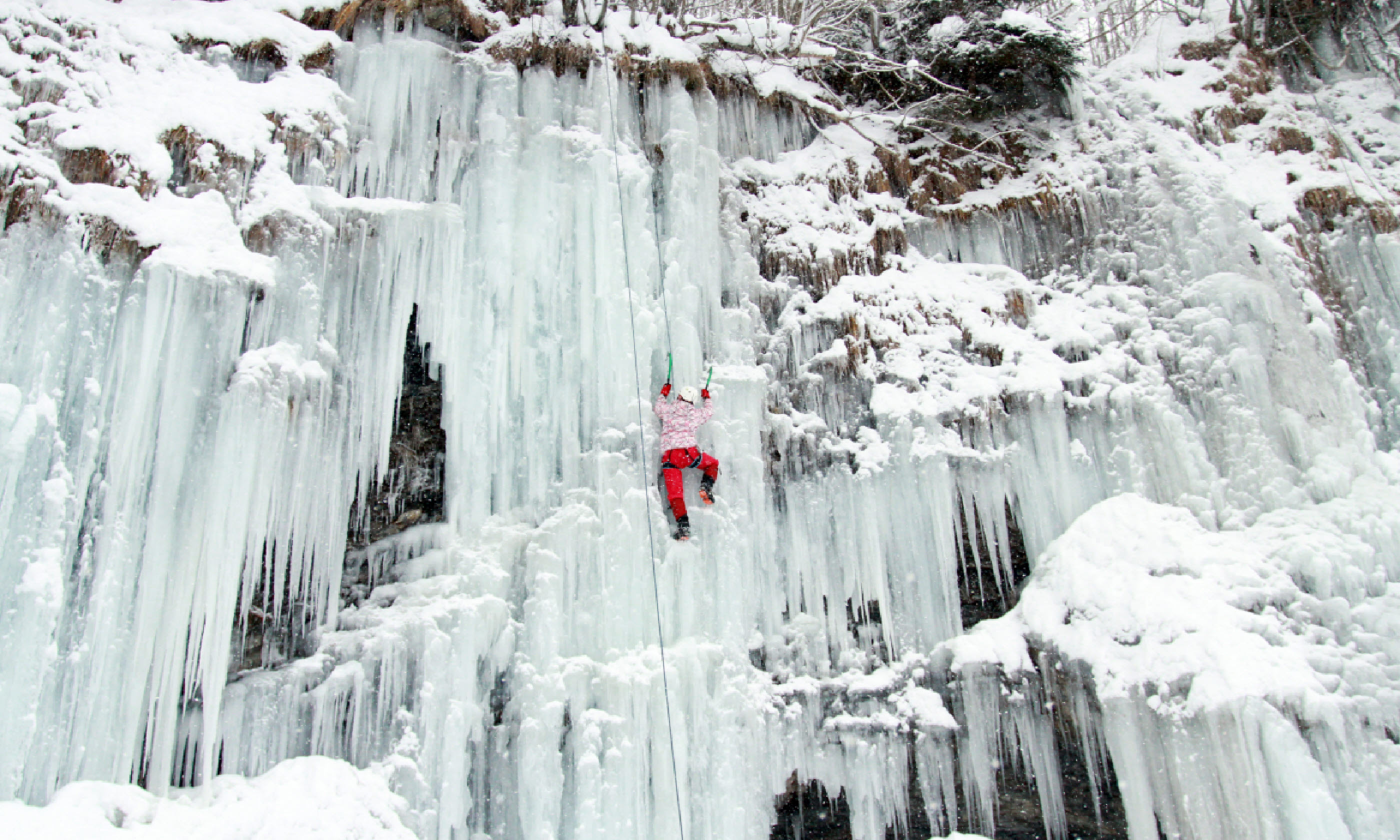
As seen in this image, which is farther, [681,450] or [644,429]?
[644,429]

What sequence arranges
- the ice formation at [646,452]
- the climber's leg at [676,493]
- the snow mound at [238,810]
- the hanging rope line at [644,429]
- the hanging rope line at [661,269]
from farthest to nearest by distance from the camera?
the hanging rope line at [661,269] → the climber's leg at [676,493] → the hanging rope line at [644,429] → the ice formation at [646,452] → the snow mound at [238,810]

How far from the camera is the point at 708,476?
248 inches

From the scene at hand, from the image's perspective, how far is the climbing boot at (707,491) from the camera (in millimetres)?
6301

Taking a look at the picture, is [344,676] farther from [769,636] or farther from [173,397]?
[769,636]

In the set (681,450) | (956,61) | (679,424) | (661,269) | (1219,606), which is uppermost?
(956,61)

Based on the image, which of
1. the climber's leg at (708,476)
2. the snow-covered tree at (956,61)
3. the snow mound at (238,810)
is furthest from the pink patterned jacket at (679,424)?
the snow-covered tree at (956,61)

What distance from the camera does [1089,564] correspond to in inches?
243

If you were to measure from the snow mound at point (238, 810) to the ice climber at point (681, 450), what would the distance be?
8.55 feet

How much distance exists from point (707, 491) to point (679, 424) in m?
0.57

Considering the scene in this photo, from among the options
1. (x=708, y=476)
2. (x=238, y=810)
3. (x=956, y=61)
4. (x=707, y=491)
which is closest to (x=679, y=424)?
(x=708, y=476)

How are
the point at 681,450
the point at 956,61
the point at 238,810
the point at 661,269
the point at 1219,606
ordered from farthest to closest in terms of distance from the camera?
the point at 956,61, the point at 661,269, the point at 681,450, the point at 1219,606, the point at 238,810

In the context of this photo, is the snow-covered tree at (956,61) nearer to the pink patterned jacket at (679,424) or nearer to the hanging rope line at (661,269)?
the hanging rope line at (661,269)

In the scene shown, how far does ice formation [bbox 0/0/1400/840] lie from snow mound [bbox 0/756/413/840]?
0.10ft

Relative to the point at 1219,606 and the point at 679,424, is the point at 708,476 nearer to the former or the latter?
the point at 679,424
